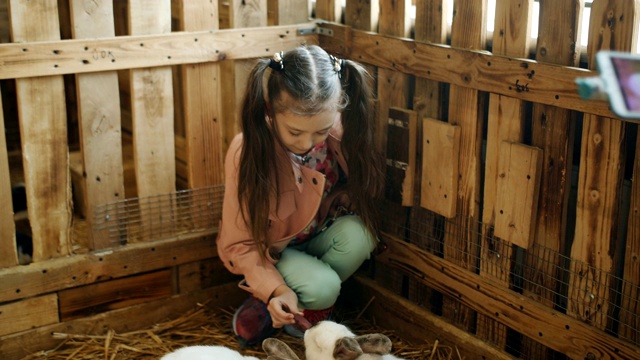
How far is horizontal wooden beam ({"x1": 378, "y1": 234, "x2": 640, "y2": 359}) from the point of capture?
2.65 metres

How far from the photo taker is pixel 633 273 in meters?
2.50

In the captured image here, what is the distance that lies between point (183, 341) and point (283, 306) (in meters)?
0.64

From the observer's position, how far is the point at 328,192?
3385mm

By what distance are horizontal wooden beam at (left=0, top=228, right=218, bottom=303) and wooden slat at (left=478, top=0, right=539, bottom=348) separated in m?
1.29

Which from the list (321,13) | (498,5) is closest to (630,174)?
(498,5)

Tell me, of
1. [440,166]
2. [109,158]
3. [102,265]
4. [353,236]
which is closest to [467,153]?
[440,166]

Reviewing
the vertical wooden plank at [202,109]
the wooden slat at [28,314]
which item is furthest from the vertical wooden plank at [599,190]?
the wooden slat at [28,314]

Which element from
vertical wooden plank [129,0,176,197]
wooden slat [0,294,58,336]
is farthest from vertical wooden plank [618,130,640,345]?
wooden slat [0,294,58,336]

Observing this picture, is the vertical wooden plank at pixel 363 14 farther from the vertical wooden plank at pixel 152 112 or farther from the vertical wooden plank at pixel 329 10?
the vertical wooden plank at pixel 152 112

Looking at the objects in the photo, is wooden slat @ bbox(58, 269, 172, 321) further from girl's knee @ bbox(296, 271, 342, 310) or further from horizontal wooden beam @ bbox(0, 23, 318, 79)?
horizontal wooden beam @ bbox(0, 23, 318, 79)

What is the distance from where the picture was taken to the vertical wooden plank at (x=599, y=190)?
2.36 meters

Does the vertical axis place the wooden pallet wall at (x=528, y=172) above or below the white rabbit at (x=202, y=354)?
above

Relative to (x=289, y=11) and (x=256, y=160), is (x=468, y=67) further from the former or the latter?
(x=289, y=11)

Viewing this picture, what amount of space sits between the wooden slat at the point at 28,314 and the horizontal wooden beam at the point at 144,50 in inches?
36.6
